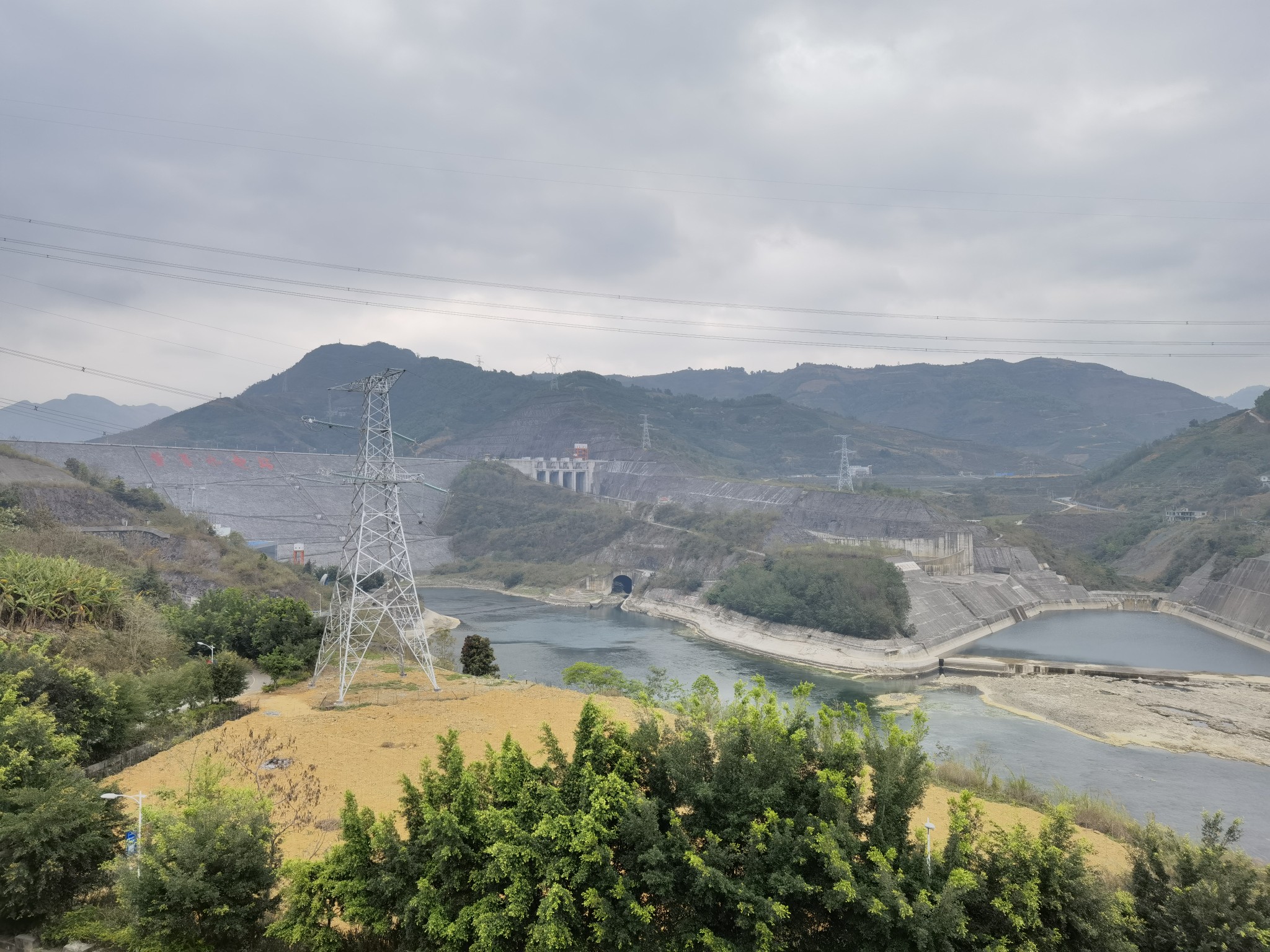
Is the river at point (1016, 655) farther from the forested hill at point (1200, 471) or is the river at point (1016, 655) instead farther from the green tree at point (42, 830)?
the forested hill at point (1200, 471)

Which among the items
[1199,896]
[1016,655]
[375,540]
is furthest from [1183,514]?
[1199,896]

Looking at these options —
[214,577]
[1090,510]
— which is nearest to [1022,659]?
[214,577]

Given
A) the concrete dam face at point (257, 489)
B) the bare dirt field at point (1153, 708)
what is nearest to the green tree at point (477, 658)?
the bare dirt field at point (1153, 708)

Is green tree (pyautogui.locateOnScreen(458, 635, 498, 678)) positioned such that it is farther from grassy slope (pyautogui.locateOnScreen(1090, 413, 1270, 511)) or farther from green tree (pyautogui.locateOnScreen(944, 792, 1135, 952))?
grassy slope (pyautogui.locateOnScreen(1090, 413, 1270, 511))

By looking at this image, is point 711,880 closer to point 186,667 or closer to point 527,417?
point 186,667

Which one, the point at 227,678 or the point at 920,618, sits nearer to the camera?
the point at 227,678

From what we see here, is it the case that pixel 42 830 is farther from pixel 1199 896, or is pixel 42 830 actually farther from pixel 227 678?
pixel 1199 896
